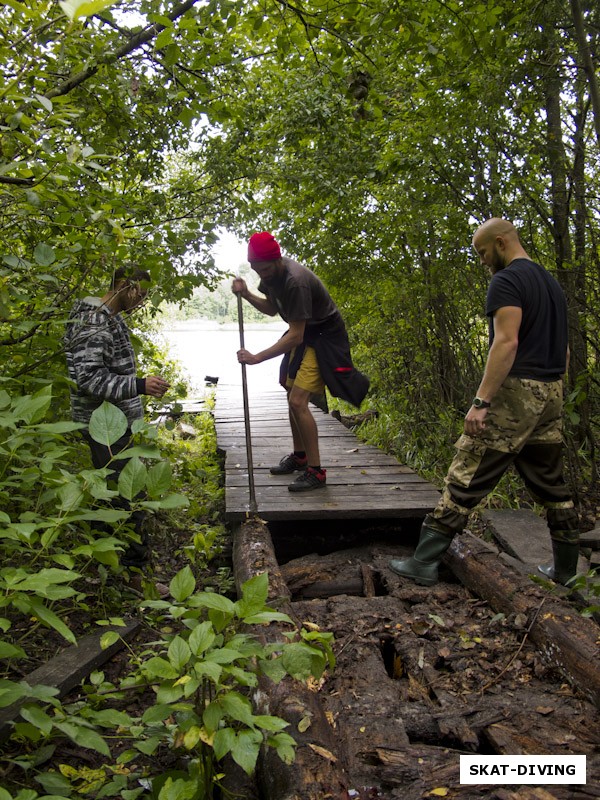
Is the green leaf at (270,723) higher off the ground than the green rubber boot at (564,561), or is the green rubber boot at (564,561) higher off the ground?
the green leaf at (270,723)

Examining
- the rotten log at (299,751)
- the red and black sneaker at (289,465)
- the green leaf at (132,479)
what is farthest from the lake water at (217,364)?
the green leaf at (132,479)

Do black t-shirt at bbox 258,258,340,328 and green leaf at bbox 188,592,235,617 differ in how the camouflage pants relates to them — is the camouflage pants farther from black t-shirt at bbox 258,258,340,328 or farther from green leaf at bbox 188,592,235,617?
green leaf at bbox 188,592,235,617

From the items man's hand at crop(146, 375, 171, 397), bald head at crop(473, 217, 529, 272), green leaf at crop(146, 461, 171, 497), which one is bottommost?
green leaf at crop(146, 461, 171, 497)

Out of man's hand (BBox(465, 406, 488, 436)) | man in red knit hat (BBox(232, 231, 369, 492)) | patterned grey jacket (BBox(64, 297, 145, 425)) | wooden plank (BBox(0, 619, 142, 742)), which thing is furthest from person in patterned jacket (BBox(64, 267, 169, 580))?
man's hand (BBox(465, 406, 488, 436))

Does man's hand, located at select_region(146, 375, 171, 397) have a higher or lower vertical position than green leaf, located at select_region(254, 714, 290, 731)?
higher

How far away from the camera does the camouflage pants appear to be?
379cm

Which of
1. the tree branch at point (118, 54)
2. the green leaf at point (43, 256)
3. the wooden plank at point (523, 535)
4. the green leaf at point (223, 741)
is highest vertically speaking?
the tree branch at point (118, 54)

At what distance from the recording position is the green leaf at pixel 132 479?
192 centimetres

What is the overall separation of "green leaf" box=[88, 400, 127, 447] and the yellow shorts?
3.34 meters

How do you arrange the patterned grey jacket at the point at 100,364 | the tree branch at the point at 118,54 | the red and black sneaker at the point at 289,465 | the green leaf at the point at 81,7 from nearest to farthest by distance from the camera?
the green leaf at the point at 81,7
the tree branch at the point at 118,54
the patterned grey jacket at the point at 100,364
the red and black sneaker at the point at 289,465

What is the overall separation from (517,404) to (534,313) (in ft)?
1.81

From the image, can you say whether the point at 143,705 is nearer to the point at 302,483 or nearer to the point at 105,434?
the point at 105,434

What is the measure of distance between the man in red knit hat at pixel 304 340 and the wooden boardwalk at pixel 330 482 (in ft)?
0.92

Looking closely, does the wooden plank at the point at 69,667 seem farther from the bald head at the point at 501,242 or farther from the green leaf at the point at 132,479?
the bald head at the point at 501,242
